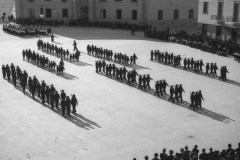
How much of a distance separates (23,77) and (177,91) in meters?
9.74

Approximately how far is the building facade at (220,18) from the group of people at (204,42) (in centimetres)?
149

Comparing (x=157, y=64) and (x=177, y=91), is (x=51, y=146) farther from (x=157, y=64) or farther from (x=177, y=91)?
(x=157, y=64)

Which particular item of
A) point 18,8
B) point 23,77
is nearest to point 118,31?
point 18,8

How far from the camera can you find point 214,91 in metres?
23.2

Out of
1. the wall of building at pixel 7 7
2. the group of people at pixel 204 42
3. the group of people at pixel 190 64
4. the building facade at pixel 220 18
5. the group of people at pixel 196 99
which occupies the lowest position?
the group of people at pixel 196 99

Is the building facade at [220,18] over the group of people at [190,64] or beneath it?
over

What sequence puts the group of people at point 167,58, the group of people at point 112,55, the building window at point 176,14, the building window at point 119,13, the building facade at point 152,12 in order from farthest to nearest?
the building window at point 119,13, the building window at point 176,14, the building facade at point 152,12, the group of people at point 112,55, the group of people at point 167,58

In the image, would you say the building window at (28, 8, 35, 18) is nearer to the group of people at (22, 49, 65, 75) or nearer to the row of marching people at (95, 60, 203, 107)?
the group of people at (22, 49, 65, 75)

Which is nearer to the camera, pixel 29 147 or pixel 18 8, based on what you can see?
pixel 29 147

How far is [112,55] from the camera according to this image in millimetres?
32594

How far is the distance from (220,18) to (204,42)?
14.2 feet

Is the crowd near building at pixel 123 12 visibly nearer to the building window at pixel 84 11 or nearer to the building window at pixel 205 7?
the building window at pixel 84 11

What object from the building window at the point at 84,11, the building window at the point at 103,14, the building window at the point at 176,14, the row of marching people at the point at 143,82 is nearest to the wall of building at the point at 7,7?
the building window at the point at 84,11

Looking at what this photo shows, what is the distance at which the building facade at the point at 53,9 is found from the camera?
58.4 meters
